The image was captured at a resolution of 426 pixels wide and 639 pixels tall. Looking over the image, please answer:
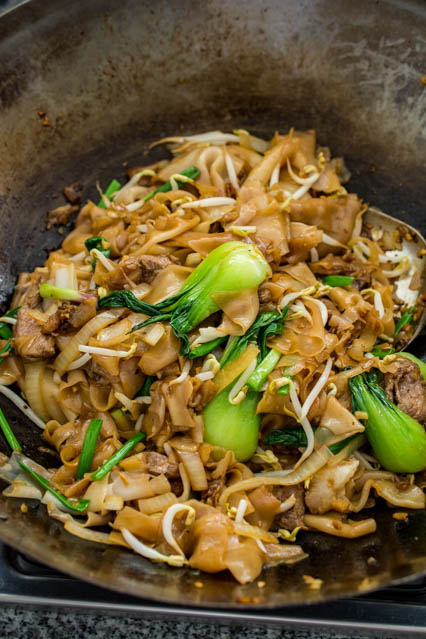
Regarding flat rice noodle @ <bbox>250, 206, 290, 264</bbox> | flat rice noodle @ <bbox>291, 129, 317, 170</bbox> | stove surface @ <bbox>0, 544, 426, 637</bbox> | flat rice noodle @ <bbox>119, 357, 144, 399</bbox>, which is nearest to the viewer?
stove surface @ <bbox>0, 544, 426, 637</bbox>

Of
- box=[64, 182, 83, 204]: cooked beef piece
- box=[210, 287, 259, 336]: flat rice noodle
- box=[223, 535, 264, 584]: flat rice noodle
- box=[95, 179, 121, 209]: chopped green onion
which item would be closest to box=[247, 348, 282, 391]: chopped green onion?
box=[210, 287, 259, 336]: flat rice noodle

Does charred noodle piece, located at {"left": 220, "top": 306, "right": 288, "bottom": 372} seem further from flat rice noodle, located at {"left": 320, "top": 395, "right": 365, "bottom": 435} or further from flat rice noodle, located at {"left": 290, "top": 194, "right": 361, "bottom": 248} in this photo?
flat rice noodle, located at {"left": 290, "top": 194, "right": 361, "bottom": 248}

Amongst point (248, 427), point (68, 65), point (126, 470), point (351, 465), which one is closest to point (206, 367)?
point (248, 427)

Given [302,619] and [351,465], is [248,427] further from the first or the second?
[302,619]

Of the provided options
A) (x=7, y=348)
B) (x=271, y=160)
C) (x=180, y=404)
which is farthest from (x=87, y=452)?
(x=271, y=160)

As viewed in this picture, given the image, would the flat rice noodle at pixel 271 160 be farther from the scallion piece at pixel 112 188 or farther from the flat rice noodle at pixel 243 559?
the flat rice noodle at pixel 243 559

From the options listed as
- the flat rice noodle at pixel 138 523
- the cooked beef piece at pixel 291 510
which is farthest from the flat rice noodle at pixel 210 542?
the cooked beef piece at pixel 291 510

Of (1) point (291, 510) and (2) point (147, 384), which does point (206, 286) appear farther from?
(1) point (291, 510)
